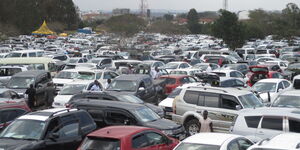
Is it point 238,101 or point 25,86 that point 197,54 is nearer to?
point 25,86

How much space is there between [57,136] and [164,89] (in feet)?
41.6

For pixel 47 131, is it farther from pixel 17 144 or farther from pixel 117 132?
pixel 117 132

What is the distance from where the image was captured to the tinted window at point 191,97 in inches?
Answer: 642

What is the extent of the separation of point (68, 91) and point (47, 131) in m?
9.33

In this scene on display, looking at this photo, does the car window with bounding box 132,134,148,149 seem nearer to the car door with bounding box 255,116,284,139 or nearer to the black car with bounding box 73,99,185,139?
the black car with bounding box 73,99,185,139

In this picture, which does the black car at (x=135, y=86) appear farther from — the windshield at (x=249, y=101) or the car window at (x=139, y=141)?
the car window at (x=139, y=141)

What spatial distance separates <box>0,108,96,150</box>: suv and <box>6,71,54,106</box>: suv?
889cm

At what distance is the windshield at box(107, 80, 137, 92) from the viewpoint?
20453 millimetres

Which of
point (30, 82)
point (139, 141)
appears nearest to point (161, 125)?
point (139, 141)

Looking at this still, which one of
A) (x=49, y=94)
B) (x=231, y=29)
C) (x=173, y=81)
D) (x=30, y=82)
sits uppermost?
(x=231, y=29)

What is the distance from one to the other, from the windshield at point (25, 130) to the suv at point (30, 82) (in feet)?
30.1

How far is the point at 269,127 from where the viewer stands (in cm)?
1260

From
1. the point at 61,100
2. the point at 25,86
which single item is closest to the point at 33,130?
the point at 61,100

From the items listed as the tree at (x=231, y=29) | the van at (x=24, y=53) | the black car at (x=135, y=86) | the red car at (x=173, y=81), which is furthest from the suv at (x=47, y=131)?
the tree at (x=231, y=29)
